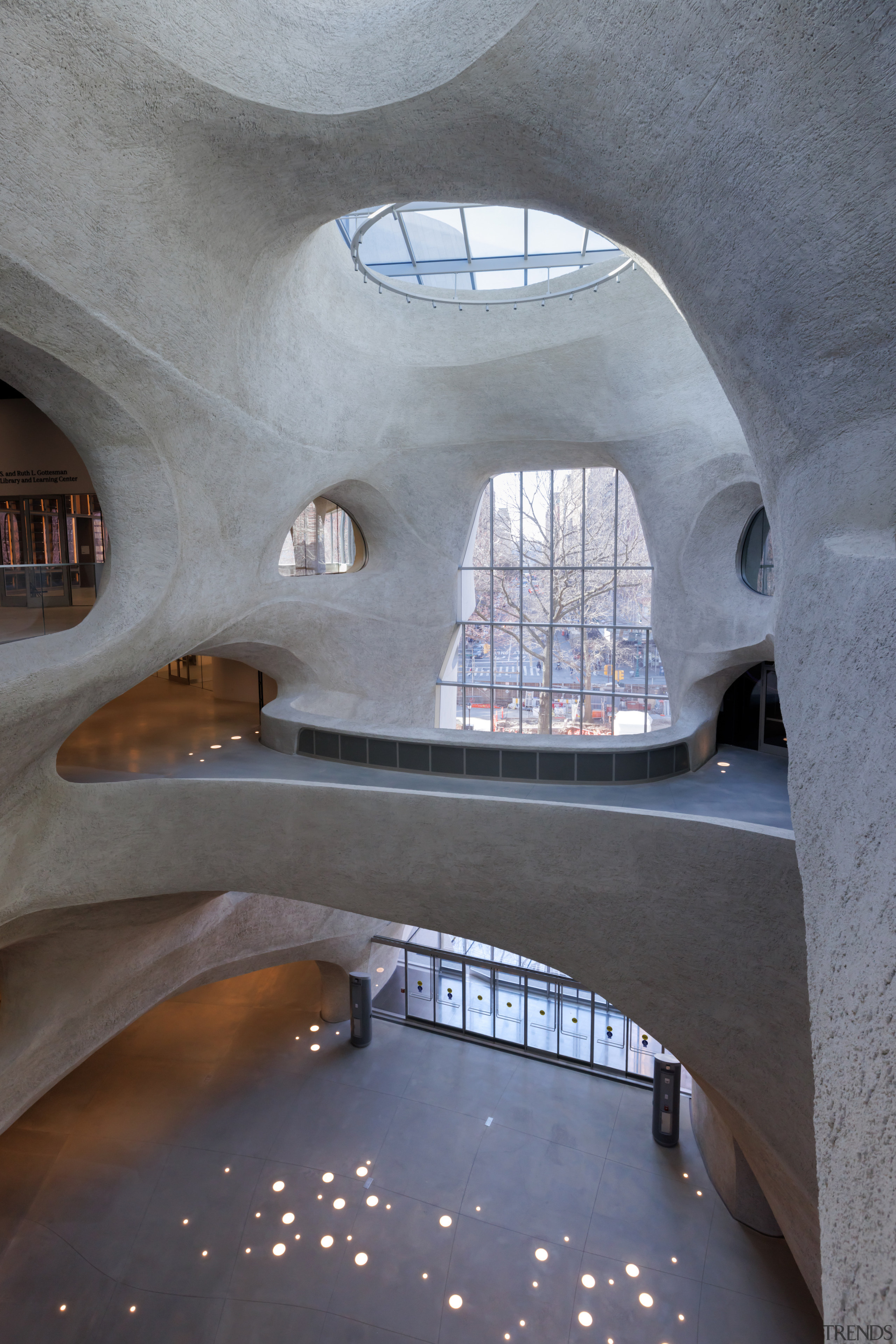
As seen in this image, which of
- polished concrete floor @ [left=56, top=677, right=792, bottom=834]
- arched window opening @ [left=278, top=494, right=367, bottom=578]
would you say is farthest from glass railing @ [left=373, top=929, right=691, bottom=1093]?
arched window opening @ [left=278, top=494, right=367, bottom=578]

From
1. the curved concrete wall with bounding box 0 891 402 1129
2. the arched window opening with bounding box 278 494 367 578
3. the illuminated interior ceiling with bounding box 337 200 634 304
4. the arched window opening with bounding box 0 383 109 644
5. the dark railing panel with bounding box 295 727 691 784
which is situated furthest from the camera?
the arched window opening with bounding box 278 494 367 578

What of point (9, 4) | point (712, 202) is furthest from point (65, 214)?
point (712, 202)

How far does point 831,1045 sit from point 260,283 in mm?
10644

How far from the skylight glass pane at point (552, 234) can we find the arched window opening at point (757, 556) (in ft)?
20.5

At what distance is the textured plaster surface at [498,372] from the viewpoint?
4.56m

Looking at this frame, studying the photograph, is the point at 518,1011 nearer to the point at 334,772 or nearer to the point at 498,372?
the point at 334,772

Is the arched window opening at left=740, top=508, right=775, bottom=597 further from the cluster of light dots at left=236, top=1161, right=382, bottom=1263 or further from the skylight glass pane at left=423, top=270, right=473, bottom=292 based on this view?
the cluster of light dots at left=236, top=1161, right=382, bottom=1263

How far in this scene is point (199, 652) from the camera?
13.1 m

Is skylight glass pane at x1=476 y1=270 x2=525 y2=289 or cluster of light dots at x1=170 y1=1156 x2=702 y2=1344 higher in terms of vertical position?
skylight glass pane at x1=476 y1=270 x2=525 y2=289

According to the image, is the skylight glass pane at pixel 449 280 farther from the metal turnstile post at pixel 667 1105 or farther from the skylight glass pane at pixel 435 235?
the metal turnstile post at pixel 667 1105

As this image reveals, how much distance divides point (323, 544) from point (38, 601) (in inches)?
347

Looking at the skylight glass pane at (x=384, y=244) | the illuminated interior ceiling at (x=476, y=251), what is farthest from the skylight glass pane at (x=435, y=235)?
the skylight glass pane at (x=384, y=244)

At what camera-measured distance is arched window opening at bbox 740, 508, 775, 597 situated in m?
14.1

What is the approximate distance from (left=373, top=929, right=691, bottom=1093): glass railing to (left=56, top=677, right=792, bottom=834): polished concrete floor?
16.5 ft
